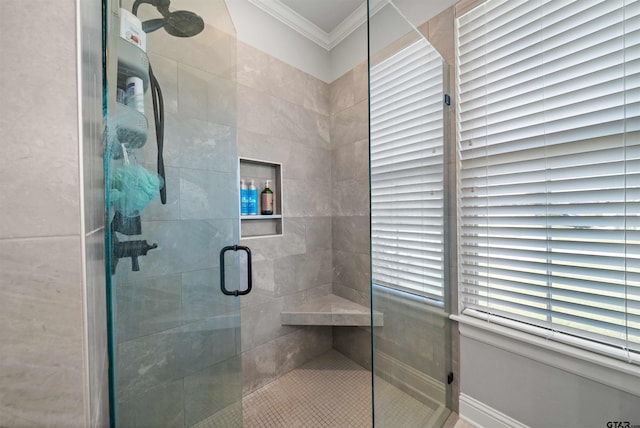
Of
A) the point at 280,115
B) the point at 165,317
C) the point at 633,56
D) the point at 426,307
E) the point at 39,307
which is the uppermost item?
the point at 280,115

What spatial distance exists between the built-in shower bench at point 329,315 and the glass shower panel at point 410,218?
1.74 feet

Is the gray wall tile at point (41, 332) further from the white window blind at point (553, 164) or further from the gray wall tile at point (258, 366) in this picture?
the white window blind at point (553, 164)

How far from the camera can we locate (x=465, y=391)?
49.5 inches

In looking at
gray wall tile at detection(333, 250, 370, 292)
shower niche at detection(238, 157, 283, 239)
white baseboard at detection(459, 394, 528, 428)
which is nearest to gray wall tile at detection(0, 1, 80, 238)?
shower niche at detection(238, 157, 283, 239)

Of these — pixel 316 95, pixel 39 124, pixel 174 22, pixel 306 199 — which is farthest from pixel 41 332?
pixel 316 95

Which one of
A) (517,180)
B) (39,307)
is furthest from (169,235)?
(517,180)

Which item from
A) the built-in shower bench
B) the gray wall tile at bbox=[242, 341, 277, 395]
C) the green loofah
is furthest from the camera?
the built-in shower bench

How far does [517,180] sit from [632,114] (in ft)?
1.23

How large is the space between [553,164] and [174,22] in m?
1.64

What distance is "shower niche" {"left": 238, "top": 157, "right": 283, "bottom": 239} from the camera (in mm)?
1624

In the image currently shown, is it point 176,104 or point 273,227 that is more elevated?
point 176,104

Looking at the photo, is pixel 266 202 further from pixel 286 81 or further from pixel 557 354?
pixel 557 354

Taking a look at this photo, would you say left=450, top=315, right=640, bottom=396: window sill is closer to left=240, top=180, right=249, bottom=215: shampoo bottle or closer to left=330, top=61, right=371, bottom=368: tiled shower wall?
left=330, top=61, right=371, bottom=368: tiled shower wall

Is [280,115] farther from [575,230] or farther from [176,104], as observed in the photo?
[575,230]
